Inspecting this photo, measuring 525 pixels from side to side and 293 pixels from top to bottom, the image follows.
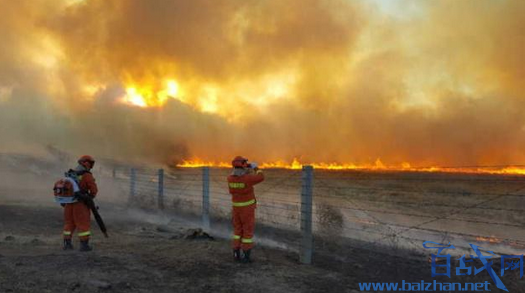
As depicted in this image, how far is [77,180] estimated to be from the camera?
27.9 feet

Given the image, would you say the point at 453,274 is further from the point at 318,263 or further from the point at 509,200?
the point at 509,200

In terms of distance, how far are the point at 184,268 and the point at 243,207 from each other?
1.42 m

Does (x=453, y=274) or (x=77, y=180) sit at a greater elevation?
(x=77, y=180)

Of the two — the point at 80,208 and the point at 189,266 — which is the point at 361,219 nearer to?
the point at 189,266

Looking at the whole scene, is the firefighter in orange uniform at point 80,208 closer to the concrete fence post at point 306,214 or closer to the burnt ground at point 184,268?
the burnt ground at point 184,268

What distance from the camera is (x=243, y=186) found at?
24.7ft

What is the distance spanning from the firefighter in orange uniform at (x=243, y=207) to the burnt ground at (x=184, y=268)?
0.31 meters

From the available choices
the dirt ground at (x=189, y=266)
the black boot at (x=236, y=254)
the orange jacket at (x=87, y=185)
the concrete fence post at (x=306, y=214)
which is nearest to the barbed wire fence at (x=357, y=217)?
the concrete fence post at (x=306, y=214)

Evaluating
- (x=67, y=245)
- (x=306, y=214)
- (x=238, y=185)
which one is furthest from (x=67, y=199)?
(x=306, y=214)

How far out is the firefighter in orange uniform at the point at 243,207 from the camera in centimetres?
749

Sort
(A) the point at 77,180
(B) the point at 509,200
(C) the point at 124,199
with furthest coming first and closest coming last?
1. (B) the point at 509,200
2. (C) the point at 124,199
3. (A) the point at 77,180

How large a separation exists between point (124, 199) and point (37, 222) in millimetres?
9122

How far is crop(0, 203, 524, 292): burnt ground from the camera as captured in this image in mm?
5953

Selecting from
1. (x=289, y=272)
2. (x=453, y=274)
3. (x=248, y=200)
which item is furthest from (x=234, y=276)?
(x=453, y=274)
